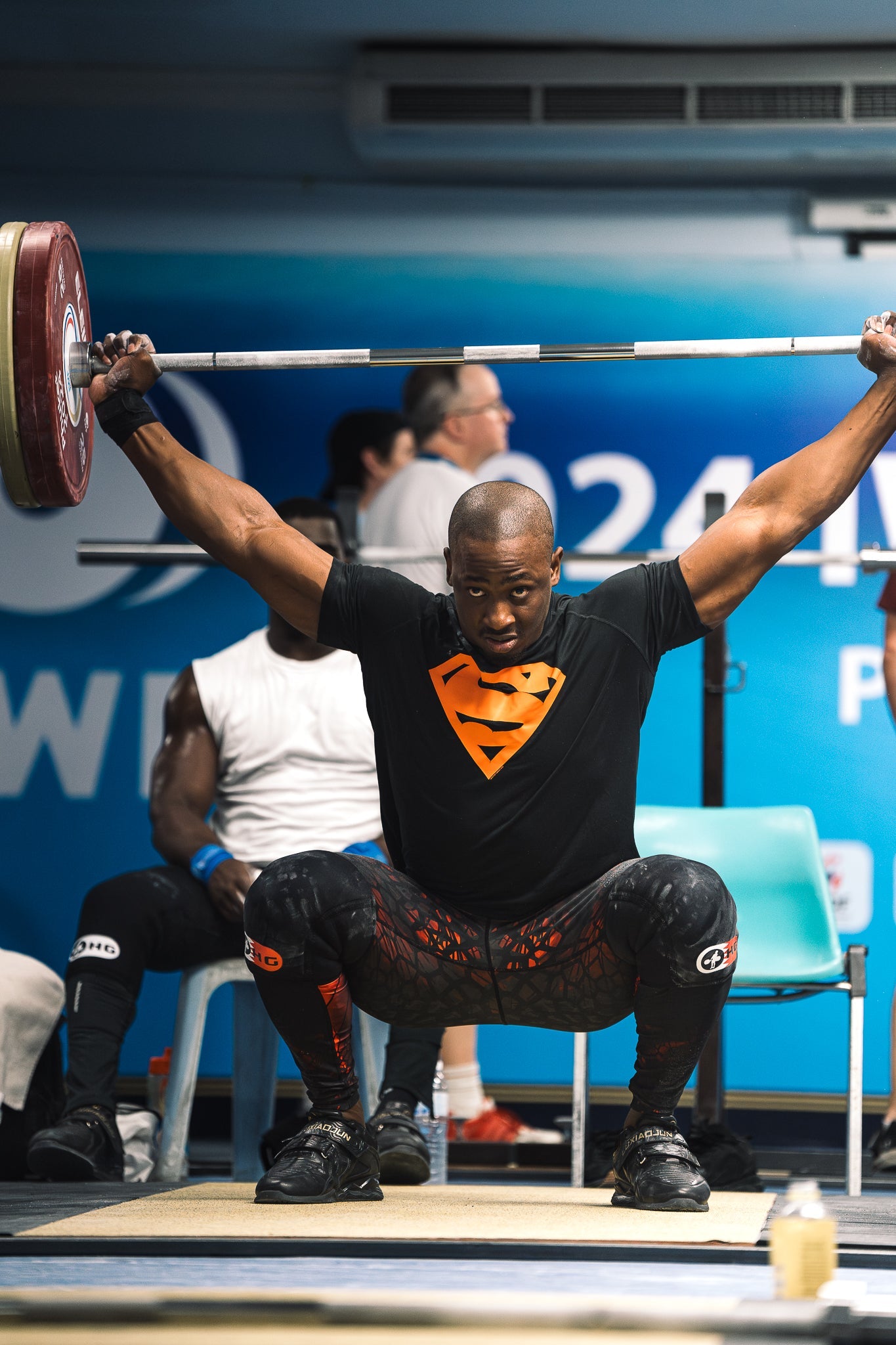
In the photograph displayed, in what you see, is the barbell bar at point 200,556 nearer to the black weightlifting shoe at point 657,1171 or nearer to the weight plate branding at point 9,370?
the weight plate branding at point 9,370

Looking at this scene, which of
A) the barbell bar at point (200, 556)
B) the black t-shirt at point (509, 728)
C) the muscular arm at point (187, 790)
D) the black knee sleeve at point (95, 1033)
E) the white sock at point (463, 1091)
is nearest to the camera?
the black t-shirt at point (509, 728)

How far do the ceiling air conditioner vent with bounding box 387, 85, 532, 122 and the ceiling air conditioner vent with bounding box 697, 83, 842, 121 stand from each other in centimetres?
54

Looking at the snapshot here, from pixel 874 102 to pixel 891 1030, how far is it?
2.69m

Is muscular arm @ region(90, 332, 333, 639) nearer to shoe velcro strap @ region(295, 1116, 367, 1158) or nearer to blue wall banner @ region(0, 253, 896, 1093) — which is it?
shoe velcro strap @ region(295, 1116, 367, 1158)

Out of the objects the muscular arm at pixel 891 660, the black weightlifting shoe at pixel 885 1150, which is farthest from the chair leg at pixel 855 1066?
the muscular arm at pixel 891 660

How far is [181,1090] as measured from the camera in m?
3.42

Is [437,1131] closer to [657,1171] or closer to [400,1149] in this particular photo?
[400,1149]

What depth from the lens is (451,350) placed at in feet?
9.46

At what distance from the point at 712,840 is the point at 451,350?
1541 mm

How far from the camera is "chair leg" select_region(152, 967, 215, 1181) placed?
340 centimetres

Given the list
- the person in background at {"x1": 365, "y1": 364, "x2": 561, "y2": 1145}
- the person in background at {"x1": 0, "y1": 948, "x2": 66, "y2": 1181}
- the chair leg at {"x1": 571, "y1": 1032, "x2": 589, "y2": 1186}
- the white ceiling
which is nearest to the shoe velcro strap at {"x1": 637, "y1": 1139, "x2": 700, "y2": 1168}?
the chair leg at {"x1": 571, "y1": 1032, "x2": 589, "y2": 1186}

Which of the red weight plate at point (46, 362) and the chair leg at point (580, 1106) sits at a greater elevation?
the red weight plate at point (46, 362)

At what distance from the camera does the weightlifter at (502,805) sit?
244 centimetres

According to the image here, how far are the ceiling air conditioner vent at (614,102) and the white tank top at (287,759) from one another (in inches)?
76.8
